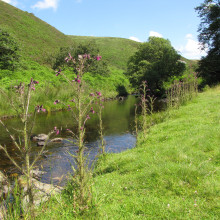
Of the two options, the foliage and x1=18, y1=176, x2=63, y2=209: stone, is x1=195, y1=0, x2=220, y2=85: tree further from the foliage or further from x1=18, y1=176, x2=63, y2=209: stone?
x1=18, y1=176, x2=63, y2=209: stone

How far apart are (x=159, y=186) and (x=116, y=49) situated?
9174 cm

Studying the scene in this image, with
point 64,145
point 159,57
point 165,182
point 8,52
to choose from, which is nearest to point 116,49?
point 159,57

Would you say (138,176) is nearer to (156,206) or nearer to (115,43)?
(156,206)

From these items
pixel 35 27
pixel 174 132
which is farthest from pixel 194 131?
pixel 35 27

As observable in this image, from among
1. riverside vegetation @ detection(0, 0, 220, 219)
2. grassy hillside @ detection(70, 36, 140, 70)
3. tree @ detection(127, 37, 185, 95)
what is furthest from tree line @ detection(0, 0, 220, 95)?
grassy hillside @ detection(70, 36, 140, 70)

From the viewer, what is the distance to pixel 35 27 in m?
64.1

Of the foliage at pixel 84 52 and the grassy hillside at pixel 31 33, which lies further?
the grassy hillside at pixel 31 33

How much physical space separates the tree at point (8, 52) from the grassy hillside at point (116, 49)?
46.3m

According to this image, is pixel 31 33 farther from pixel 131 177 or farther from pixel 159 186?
pixel 159 186

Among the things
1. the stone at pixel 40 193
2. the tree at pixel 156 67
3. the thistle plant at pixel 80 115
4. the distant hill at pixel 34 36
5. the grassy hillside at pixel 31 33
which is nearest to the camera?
the thistle plant at pixel 80 115

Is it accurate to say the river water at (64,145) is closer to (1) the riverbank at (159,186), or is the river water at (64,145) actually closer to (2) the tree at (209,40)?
(1) the riverbank at (159,186)

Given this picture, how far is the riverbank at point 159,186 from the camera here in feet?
11.6

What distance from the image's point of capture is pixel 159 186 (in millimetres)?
4312

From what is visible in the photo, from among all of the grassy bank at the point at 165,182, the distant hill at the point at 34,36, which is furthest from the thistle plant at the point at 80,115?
the distant hill at the point at 34,36
